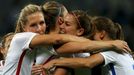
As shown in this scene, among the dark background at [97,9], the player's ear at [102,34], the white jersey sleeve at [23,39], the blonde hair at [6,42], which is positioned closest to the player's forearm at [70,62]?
the white jersey sleeve at [23,39]

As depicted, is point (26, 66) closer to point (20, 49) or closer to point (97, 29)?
point (20, 49)

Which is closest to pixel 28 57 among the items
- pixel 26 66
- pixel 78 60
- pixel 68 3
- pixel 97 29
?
pixel 26 66

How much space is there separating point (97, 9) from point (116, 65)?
633cm

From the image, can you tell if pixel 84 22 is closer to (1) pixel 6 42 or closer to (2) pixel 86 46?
(2) pixel 86 46

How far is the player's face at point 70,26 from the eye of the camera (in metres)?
3.70

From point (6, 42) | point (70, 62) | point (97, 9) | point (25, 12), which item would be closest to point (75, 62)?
point (70, 62)

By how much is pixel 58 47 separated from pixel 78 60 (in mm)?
176

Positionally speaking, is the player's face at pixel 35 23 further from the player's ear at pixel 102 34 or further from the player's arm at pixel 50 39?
the player's ear at pixel 102 34

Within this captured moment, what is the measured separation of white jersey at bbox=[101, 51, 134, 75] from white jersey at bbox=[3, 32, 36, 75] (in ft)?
1.89

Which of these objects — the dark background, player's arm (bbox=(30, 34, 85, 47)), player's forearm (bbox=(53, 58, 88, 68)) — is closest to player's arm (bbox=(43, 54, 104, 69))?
player's forearm (bbox=(53, 58, 88, 68))

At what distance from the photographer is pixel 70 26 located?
371 cm

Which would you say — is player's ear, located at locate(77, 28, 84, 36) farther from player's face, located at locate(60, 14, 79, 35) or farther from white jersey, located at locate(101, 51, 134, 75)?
white jersey, located at locate(101, 51, 134, 75)

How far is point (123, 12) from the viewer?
10344 mm

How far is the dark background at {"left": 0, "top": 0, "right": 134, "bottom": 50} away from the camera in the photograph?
32.3 ft
